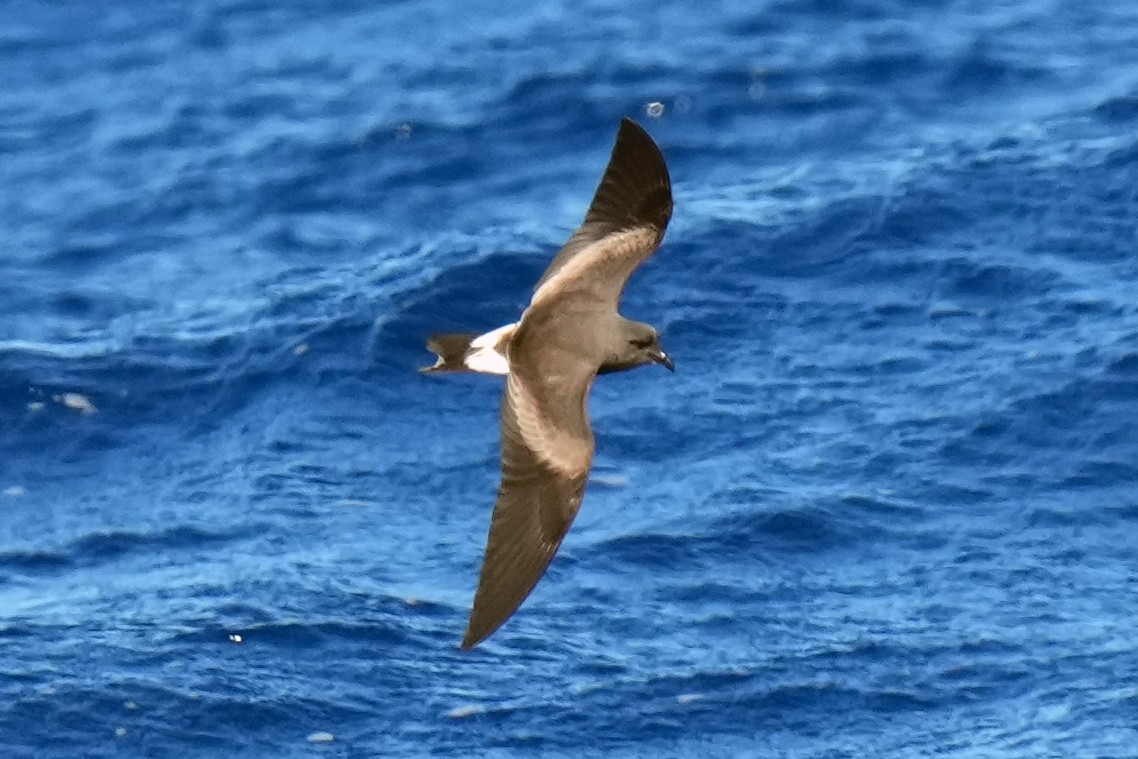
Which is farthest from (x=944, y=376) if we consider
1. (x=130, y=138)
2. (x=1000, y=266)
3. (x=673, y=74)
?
(x=130, y=138)

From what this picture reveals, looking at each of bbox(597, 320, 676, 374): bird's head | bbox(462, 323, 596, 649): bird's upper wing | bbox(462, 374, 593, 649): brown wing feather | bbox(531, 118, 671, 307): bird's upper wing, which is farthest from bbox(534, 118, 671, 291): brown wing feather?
bbox(462, 374, 593, 649): brown wing feather

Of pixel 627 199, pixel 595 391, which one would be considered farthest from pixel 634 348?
pixel 595 391

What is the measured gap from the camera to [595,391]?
36.3ft

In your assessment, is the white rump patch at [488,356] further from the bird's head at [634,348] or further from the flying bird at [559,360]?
the bird's head at [634,348]

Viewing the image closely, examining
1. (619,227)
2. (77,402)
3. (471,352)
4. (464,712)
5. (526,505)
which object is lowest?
(464,712)

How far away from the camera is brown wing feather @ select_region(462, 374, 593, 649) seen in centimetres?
615

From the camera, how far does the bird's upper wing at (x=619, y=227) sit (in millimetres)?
6969

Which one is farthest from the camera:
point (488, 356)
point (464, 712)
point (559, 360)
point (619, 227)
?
point (464, 712)

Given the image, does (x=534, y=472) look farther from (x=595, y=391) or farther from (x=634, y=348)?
(x=595, y=391)

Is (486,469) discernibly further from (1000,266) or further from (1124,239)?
(1124,239)

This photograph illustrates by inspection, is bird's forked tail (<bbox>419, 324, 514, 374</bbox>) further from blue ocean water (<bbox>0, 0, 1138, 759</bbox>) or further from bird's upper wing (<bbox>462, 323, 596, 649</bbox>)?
blue ocean water (<bbox>0, 0, 1138, 759</bbox>)

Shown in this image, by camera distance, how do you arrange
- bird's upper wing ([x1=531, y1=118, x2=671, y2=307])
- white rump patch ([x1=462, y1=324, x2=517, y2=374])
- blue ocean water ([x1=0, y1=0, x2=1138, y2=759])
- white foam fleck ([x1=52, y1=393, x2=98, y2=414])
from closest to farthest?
white rump patch ([x1=462, y1=324, x2=517, y2=374]), bird's upper wing ([x1=531, y1=118, x2=671, y2=307]), blue ocean water ([x1=0, y1=0, x2=1138, y2=759]), white foam fleck ([x1=52, y1=393, x2=98, y2=414])

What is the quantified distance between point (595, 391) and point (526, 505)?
15.7 feet

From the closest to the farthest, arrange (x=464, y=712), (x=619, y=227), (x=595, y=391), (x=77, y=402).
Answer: (x=619, y=227)
(x=464, y=712)
(x=595, y=391)
(x=77, y=402)
